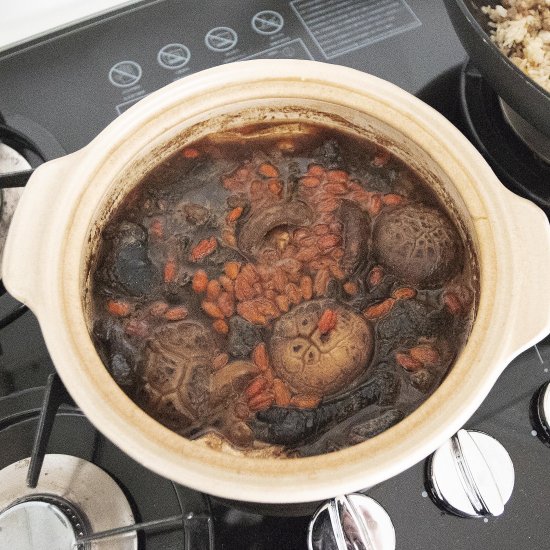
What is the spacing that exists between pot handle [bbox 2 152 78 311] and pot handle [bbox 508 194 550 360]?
0.80 m

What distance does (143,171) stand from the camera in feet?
4.15

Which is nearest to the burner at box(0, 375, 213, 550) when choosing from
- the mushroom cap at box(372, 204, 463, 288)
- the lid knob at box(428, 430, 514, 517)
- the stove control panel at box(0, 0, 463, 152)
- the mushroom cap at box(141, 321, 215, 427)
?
the mushroom cap at box(141, 321, 215, 427)

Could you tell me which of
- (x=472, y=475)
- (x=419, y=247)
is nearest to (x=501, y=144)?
(x=419, y=247)

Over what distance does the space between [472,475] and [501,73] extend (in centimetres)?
86

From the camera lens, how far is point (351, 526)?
3.96 feet

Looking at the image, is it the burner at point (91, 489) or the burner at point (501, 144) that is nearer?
the burner at point (91, 489)

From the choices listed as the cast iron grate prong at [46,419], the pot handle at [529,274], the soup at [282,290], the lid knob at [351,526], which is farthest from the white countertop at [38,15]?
the lid knob at [351,526]

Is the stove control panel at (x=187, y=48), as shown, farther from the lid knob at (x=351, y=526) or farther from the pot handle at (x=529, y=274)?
the lid knob at (x=351, y=526)

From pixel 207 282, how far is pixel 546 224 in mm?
645

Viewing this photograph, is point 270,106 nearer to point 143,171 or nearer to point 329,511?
point 143,171

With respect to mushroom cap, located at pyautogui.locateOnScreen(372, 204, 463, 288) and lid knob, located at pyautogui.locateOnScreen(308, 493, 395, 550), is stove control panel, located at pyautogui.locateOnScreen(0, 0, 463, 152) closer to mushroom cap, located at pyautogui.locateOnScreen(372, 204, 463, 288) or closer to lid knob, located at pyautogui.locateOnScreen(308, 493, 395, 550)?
mushroom cap, located at pyautogui.locateOnScreen(372, 204, 463, 288)

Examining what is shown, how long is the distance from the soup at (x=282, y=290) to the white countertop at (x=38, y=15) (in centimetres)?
84

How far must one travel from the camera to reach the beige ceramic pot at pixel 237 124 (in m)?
0.90

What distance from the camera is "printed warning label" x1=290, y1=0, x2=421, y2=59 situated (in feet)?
5.95
